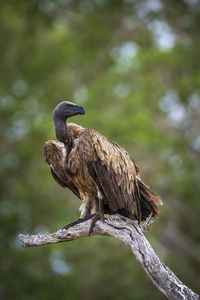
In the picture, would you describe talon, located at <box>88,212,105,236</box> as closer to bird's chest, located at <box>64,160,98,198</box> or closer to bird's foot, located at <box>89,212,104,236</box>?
bird's foot, located at <box>89,212,104,236</box>

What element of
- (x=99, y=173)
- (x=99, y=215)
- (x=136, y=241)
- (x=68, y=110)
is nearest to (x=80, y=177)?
(x=99, y=173)

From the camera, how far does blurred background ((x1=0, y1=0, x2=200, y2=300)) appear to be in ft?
53.4

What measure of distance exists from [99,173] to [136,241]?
3.43ft

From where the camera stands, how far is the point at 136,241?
5.88m

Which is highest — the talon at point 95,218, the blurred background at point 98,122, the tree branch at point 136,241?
the blurred background at point 98,122

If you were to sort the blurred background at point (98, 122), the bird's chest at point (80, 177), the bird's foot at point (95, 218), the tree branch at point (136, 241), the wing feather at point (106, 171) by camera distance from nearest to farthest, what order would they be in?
the tree branch at point (136, 241) → the bird's foot at point (95, 218) → the wing feather at point (106, 171) → the bird's chest at point (80, 177) → the blurred background at point (98, 122)

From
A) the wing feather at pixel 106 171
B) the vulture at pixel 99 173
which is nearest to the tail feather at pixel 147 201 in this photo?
the vulture at pixel 99 173

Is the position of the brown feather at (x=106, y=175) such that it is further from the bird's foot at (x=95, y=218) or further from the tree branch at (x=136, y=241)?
the tree branch at (x=136, y=241)

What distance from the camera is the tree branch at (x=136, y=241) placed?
5.36m

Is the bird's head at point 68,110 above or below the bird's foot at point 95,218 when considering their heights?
above

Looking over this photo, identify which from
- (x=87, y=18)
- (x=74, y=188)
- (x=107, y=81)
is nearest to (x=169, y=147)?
(x=107, y=81)

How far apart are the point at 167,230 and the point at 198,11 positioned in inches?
306

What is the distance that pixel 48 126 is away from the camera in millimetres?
15930

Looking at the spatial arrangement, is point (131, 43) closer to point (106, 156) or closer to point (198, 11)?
point (198, 11)
